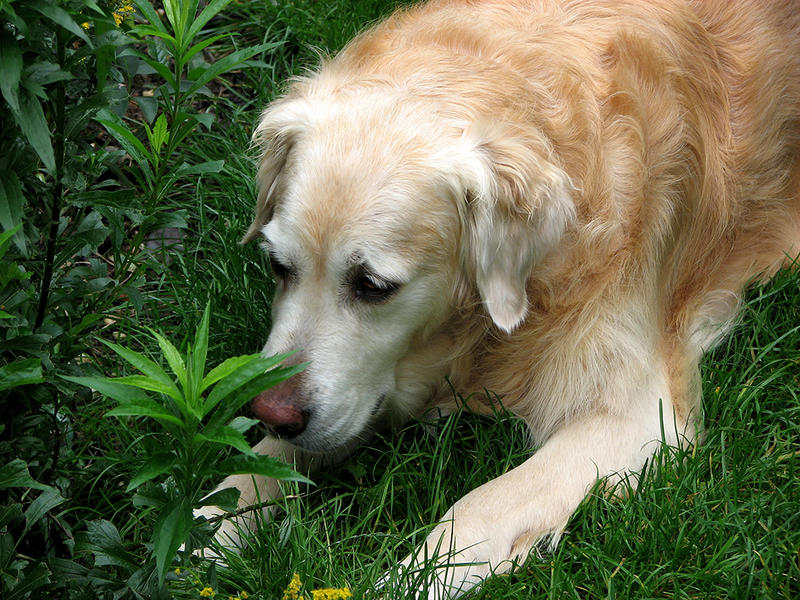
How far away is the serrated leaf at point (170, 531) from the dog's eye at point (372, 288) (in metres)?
0.96

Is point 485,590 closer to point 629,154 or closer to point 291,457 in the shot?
point 291,457

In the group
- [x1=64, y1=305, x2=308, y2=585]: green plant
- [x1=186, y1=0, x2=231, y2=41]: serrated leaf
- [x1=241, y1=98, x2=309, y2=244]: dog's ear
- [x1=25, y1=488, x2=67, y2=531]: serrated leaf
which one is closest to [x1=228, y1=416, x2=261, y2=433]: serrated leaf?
[x1=64, y1=305, x2=308, y2=585]: green plant

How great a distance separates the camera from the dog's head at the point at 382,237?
Result: 2.79 metres

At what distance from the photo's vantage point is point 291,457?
314cm

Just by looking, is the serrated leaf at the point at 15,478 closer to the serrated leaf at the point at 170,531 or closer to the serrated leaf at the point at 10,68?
the serrated leaf at the point at 170,531

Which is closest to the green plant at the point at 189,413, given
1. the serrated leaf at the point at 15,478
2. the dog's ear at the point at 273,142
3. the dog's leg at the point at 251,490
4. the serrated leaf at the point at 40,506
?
the serrated leaf at the point at 15,478

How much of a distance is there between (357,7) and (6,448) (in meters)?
2.93

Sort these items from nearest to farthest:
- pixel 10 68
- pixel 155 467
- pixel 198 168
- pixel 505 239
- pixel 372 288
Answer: pixel 10 68 → pixel 155 467 → pixel 198 168 → pixel 372 288 → pixel 505 239

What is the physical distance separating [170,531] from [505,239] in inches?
54.5

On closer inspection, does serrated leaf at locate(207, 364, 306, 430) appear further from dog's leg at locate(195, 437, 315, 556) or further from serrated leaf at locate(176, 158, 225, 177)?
serrated leaf at locate(176, 158, 225, 177)

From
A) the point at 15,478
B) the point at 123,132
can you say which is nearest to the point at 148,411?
the point at 15,478

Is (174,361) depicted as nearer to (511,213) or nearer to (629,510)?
(511,213)

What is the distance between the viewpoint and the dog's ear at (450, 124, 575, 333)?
2885 millimetres

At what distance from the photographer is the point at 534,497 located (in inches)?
114
